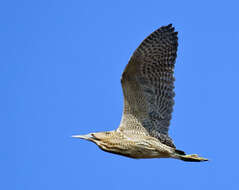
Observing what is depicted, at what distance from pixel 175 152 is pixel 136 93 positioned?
4.11 feet

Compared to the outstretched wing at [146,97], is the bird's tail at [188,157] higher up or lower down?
lower down

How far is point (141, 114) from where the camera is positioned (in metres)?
8.00

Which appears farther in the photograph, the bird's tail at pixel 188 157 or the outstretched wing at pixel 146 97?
the outstretched wing at pixel 146 97

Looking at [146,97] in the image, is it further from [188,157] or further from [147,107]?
[188,157]

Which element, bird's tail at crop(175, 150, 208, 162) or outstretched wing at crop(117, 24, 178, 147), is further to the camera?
outstretched wing at crop(117, 24, 178, 147)

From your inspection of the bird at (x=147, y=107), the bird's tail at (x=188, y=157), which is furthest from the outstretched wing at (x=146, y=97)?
the bird's tail at (x=188, y=157)

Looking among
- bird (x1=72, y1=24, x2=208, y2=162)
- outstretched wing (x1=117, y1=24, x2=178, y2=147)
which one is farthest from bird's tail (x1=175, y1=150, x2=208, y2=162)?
outstretched wing (x1=117, y1=24, x2=178, y2=147)

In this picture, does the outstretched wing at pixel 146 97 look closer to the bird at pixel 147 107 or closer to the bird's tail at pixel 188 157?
the bird at pixel 147 107

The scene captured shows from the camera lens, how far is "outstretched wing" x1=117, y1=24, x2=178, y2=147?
312 inches

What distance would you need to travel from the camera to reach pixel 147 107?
8000 millimetres

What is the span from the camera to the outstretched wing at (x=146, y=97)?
7.92 meters

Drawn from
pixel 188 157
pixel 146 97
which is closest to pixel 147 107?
pixel 146 97

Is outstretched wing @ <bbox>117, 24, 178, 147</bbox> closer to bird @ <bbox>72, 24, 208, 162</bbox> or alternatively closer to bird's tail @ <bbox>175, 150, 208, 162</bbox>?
bird @ <bbox>72, 24, 208, 162</bbox>

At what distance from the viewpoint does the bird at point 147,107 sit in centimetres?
768
